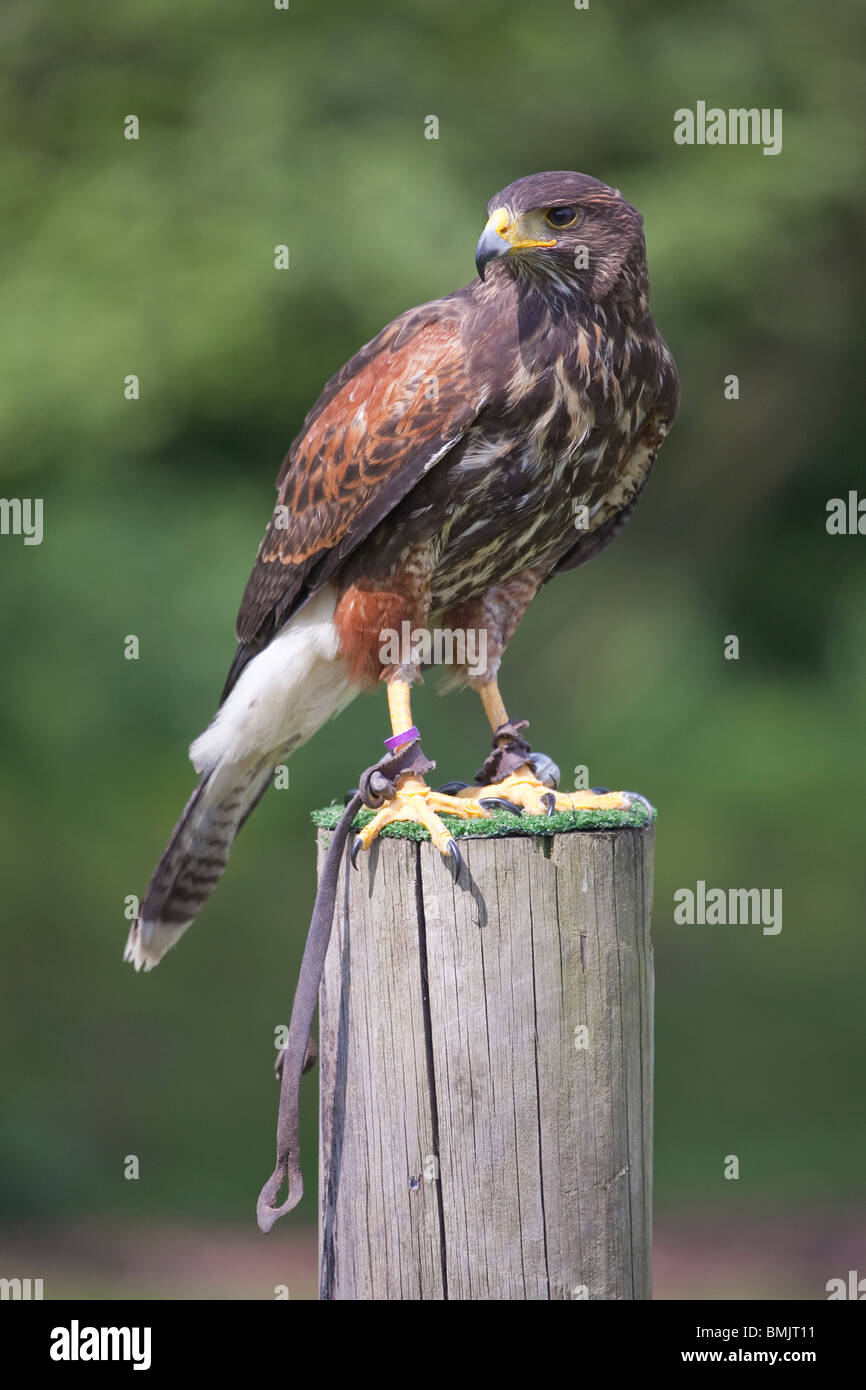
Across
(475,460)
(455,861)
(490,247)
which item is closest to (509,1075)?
(455,861)

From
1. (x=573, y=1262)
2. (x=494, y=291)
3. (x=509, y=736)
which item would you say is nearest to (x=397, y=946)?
(x=573, y=1262)

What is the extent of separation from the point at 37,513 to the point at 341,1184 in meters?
4.29

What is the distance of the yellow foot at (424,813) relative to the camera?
207 centimetres

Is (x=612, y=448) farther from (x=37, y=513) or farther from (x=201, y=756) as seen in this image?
(x=37, y=513)

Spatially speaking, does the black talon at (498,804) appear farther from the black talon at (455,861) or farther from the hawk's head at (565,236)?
the hawk's head at (565,236)

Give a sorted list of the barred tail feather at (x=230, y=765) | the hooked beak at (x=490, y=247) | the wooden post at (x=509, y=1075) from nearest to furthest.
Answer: the wooden post at (x=509, y=1075)
the hooked beak at (x=490, y=247)
the barred tail feather at (x=230, y=765)

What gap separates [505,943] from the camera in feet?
6.68

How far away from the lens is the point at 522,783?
2605mm

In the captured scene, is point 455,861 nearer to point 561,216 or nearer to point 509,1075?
point 509,1075

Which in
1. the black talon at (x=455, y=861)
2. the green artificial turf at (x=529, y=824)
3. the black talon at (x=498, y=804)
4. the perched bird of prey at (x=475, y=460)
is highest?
the perched bird of prey at (x=475, y=460)

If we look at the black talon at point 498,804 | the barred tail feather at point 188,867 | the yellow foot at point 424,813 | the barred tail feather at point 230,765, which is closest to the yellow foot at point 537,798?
the black talon at point 498,804

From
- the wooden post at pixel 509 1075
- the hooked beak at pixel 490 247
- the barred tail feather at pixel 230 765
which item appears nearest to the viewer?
the wooden post at pixel 509 1075

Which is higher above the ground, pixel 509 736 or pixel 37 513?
pixel 37 513

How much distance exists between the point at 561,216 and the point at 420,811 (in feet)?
3.58
